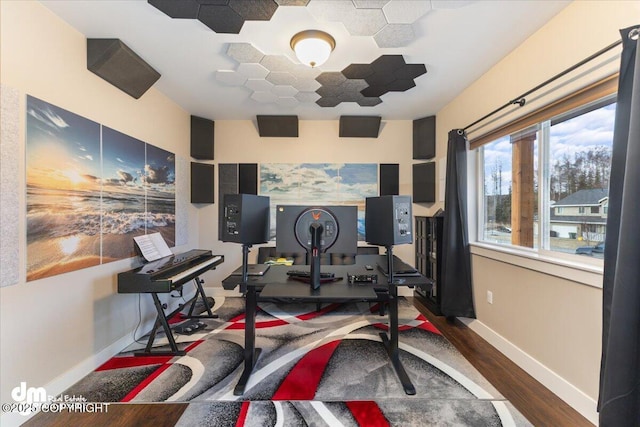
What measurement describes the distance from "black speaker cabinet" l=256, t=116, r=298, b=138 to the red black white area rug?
265cm

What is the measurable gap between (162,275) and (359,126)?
3.10m

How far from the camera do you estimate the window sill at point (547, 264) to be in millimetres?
1572

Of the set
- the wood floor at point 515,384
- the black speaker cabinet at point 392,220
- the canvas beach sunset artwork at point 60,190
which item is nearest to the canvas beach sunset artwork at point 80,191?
the canvas beach sunset artwork at point 60,190

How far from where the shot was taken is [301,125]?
3.88m

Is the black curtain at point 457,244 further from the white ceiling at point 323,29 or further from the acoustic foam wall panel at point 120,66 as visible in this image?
the acoustic foam wall panel at point 120,66

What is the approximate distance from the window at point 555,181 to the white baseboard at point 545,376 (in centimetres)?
88

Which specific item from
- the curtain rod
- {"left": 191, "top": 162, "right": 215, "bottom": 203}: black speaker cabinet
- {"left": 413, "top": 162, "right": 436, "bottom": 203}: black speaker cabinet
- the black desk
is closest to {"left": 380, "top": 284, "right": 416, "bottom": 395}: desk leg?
the black desk

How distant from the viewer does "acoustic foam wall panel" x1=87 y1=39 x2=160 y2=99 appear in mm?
2031

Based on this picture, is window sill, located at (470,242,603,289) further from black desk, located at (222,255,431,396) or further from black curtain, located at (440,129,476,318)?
black desk, located at (222,255,431,396)

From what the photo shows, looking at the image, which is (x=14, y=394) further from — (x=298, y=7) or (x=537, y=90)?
(x=537, y=90)

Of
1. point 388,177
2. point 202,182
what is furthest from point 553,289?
point 202,182

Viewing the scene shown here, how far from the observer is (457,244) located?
2.84 metres

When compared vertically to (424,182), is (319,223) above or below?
below

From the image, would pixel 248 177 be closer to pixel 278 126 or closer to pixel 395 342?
pixel 278 126
